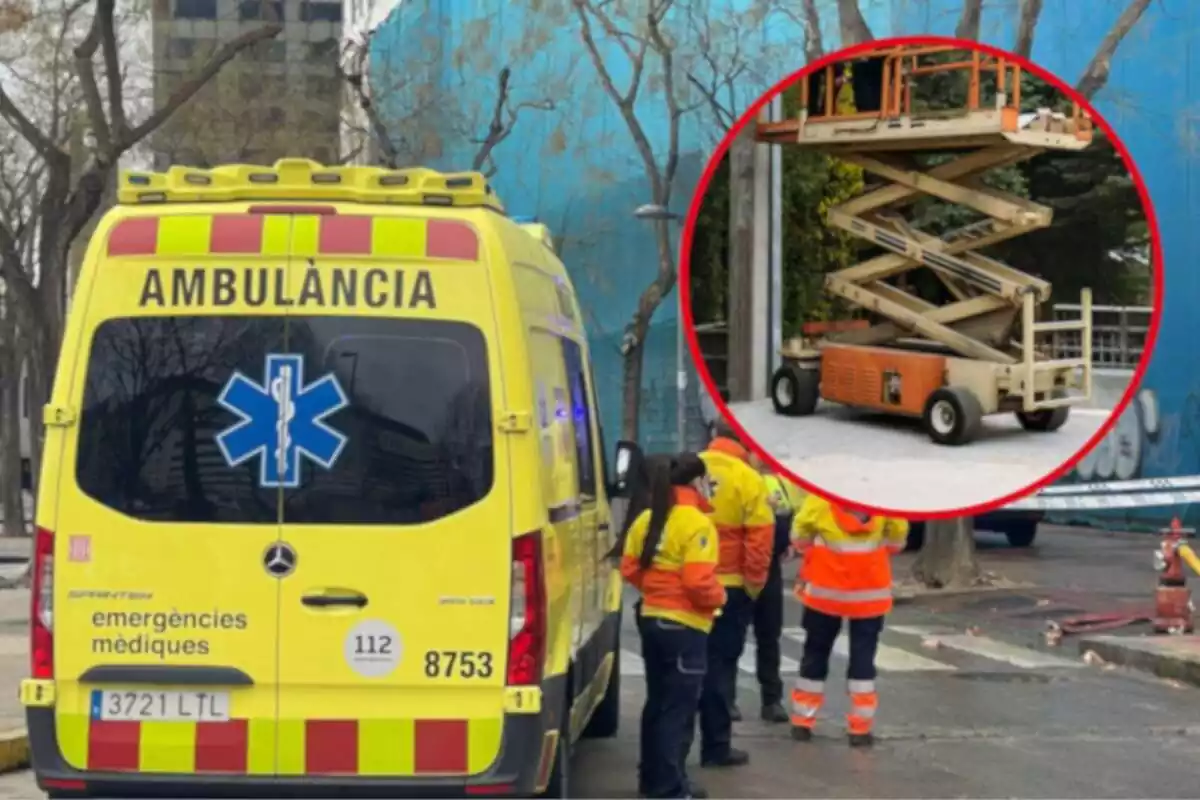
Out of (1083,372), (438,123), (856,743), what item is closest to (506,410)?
(1083,372)

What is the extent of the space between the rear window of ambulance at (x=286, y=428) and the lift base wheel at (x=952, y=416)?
234 cm

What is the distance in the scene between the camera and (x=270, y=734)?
5.69m

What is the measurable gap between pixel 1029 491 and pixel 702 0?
2767cm

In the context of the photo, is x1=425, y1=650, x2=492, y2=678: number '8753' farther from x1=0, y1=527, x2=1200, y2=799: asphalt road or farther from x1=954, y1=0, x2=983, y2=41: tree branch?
x1=954, y1=0, x2=983, y2=41: tree branch

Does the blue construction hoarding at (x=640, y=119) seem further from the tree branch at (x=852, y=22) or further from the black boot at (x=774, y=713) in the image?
the black boot at (x=774, y=713)

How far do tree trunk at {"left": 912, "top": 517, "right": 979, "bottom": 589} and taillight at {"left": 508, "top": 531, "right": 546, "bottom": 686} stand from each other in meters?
12.4

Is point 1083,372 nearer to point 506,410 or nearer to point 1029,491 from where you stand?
point 1029,491

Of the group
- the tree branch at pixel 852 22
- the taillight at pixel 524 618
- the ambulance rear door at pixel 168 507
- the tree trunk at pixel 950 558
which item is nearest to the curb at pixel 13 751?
the ambulance rear door at pixel 168 507

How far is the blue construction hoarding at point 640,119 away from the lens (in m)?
27.0

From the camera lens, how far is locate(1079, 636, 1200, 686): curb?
1202cm

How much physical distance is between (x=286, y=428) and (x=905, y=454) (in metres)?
2.64

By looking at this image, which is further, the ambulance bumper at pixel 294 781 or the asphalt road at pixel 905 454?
the ambulance bumper at pixel 294 781

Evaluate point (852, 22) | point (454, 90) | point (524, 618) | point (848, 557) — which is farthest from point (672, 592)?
point (454, 90)

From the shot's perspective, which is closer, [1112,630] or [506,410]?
[506,410]
